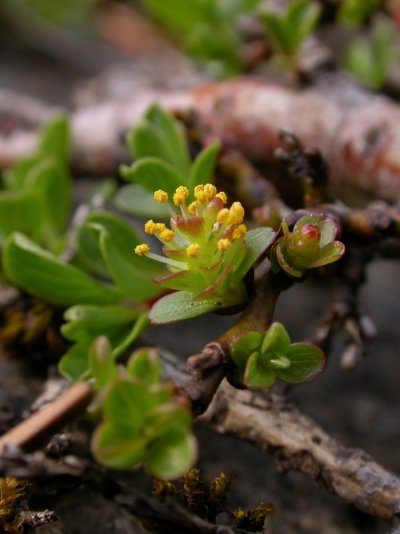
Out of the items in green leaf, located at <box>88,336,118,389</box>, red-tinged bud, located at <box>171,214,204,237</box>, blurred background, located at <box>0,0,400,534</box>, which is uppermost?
red-tinged bud, located at <box>171,214,204,237</box>

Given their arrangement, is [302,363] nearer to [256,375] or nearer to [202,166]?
[256,375]

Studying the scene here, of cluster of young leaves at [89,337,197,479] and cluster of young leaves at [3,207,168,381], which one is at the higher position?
cluster of young leaves at [89,337,197,479]

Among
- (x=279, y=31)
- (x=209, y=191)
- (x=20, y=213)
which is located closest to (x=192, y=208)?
(x=209, y=191)

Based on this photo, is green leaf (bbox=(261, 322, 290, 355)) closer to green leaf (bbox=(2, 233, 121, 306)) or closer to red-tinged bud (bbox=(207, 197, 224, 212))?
red-tinged bud (bbox=(207, 197, 224, 212))

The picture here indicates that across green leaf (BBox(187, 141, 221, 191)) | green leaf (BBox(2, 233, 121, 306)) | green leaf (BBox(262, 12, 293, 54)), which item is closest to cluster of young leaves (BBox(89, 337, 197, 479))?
green leaf (BBox(2, 233, 121, 306))

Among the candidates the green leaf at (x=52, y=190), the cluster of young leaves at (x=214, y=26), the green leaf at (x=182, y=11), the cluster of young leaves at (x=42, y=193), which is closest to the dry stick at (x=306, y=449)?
the cluster of young leaves at (x=42, y=193)

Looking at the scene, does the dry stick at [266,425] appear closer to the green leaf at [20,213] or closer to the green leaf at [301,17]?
the green leaf at [20,213]

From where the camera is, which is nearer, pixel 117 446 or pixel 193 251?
pixel 117 446
